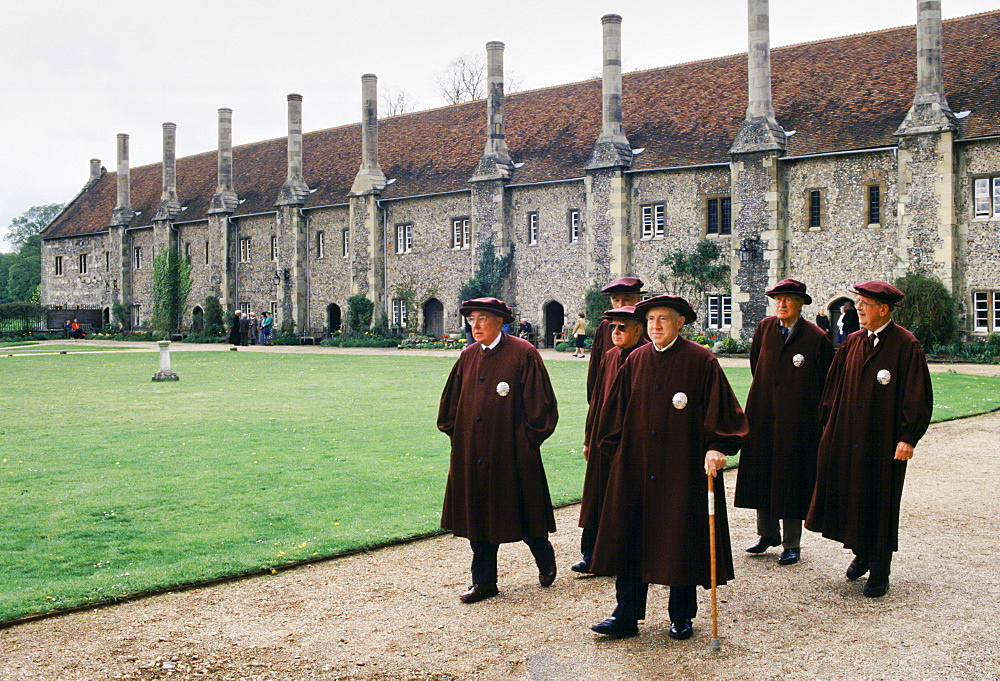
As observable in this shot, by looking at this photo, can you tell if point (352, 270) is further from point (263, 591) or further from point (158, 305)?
point (263, 591)

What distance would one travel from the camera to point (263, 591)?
6.36 meters

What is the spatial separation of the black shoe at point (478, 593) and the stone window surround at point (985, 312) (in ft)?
83.8

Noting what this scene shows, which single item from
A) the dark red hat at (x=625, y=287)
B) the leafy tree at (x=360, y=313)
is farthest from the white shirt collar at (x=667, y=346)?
the leafy tree at (x=360, y=313)

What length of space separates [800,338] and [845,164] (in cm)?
2480

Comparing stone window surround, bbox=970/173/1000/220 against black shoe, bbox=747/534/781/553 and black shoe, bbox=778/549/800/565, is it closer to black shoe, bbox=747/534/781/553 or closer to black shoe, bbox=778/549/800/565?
black shoe, bbox=747/534/781/553

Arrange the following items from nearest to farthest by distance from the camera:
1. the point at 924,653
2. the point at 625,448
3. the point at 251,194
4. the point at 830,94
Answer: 1. the point at 924,653
2. the point at 625,448
3. the point at 830,94
4. the point at 251,194

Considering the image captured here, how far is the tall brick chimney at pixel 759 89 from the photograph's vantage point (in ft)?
102

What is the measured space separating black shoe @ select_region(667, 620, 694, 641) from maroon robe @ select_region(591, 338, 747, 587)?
0.87 feet

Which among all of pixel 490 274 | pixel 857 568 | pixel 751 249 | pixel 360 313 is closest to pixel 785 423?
pixel 857 568

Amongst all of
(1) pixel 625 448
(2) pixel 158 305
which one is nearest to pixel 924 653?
(1) pixel 625 448

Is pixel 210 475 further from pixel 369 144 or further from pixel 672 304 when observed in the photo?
pixel 369 144

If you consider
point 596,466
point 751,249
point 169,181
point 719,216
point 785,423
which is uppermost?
point 169,181

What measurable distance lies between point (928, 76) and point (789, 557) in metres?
25.2

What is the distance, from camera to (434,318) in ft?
137
